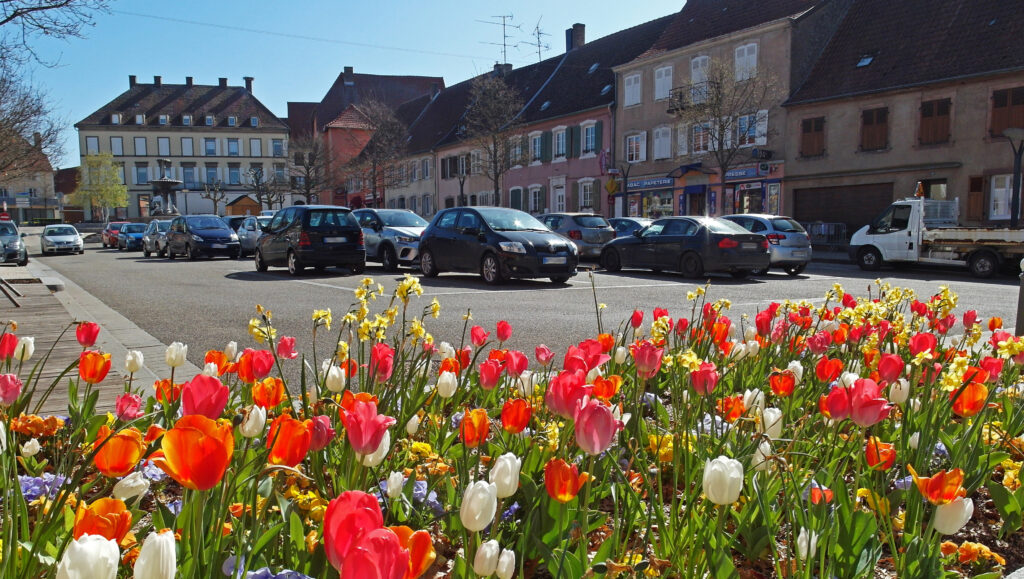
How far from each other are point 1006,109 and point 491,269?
63.7 ft

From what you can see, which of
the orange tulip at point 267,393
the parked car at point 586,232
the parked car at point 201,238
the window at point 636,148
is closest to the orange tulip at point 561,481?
the orange tulip at point 267,393

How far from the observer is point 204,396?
1.74 m

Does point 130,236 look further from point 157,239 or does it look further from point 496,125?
point 496,125

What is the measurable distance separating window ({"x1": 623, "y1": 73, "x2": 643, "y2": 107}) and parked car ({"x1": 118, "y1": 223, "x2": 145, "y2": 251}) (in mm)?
23975

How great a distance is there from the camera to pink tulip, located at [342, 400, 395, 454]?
60.1 inches

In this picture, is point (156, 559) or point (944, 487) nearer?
point (156, 559)

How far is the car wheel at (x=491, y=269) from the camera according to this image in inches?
576

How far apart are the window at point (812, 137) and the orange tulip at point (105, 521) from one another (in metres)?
31.2

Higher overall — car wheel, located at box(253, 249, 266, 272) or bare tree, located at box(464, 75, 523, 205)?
bare tree, located at box(464, 75, 523, 205)

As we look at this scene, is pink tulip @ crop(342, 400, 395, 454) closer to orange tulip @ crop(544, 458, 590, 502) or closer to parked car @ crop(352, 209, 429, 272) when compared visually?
orange tulip @ crop(544, 458, 590, 502)

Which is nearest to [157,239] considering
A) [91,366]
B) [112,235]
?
[112,235]

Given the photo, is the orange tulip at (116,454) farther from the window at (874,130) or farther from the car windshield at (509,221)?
the window at (874,130)

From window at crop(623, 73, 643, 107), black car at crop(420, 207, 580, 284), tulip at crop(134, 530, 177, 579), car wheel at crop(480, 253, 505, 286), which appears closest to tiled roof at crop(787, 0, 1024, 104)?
window at crop(623, 73, 643, 107)

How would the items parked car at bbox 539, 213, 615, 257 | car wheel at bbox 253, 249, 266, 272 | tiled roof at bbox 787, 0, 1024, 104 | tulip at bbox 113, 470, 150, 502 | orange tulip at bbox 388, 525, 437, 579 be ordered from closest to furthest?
orange tulip at bbox 388, 525, 437, 579 → tulip at bbox 113, 470, 150, 502 → car wheel at bbox 253, 249, 266, 272 → parked car at bbox 539, 213, 615, 257 → tiled roof at bbox 787, 0, 1024, 104
